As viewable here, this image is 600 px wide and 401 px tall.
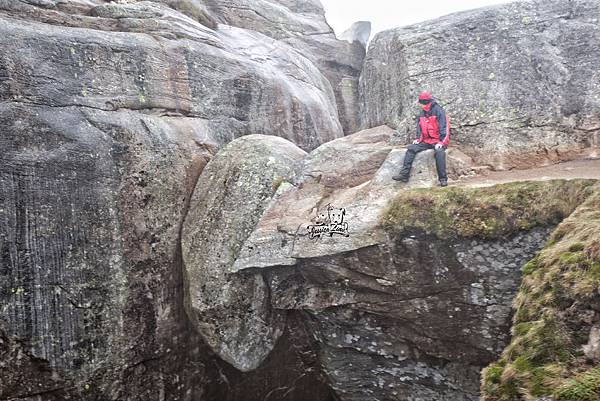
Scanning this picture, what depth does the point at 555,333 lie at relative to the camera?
5539mm

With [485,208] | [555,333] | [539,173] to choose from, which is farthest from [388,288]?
[555,333]

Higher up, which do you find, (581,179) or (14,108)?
(14,108)

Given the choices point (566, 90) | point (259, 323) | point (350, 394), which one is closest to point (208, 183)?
point (259, 323)

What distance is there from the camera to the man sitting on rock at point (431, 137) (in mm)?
12125

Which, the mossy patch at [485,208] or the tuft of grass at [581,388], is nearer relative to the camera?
the tuft of grass at [581,388]

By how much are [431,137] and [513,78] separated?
3.99 metres

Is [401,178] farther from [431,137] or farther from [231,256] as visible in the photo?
[231,256]

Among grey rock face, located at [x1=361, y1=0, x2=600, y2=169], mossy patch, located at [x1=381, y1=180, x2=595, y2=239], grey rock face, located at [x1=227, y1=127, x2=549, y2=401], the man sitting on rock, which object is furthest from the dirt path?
grey rock face, located at [x1=227, y1=127, x2=549, y2=401]

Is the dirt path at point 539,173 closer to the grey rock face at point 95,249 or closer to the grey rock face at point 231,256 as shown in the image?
the grey rock face at point 231,256

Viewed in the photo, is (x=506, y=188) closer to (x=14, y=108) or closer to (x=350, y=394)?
(x=350, y=394)

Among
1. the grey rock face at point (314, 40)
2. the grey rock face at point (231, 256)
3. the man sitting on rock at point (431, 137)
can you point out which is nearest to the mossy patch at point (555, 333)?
the man sitting on rock at point (431, 137)

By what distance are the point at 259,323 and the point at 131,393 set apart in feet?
12.6

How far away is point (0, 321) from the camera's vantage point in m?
10.5

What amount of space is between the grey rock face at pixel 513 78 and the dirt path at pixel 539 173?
52 cm
